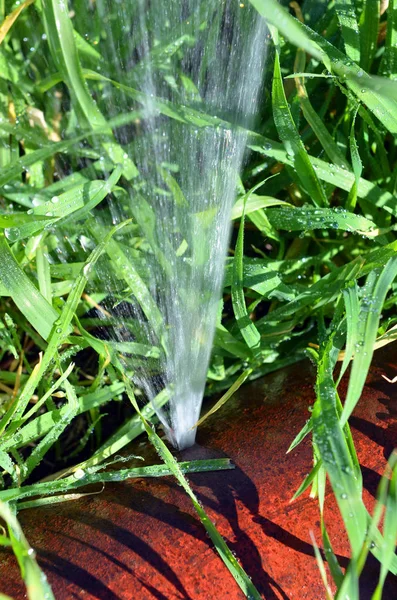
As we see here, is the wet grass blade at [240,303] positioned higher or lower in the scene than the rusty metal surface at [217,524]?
higher

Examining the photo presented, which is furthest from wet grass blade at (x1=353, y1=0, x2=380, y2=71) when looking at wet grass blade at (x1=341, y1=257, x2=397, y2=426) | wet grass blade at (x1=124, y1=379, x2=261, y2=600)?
wet grass blade at (x1=124, y1=379, x2=261, y2=600)

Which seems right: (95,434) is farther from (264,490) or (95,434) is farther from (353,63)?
(353,63)

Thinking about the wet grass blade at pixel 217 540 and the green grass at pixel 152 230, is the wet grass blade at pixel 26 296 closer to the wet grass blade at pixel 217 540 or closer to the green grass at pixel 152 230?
the green grass at pixel 152 230

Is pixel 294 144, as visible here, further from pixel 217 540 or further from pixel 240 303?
pixel 217 540

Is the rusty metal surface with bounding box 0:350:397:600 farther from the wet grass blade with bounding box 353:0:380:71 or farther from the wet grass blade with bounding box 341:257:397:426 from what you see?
the wet grass blade with bounding box 353:0:380:71

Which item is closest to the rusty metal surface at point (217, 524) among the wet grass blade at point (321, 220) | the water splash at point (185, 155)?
the water splash at point (185, 155)

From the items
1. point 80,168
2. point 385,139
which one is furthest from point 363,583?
Answer: point 80,168

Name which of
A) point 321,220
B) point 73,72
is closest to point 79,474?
point 321,220
